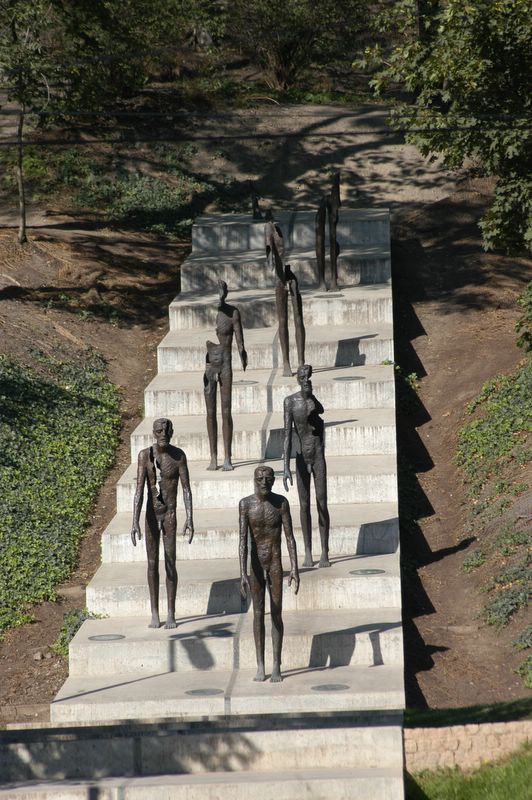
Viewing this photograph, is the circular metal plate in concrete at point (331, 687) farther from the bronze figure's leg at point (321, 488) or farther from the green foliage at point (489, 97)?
the green foliage at point (489, 97)

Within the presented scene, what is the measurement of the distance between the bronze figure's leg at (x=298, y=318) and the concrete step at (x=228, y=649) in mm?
5805

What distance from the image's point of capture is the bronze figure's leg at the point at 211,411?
51.5 feet

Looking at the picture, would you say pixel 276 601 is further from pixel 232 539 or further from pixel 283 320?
pixel 283 320

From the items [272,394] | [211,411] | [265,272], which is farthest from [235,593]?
[265,272]

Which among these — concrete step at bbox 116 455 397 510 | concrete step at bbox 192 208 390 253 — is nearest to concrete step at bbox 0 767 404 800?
concrete step at bbox 116 455 397 510

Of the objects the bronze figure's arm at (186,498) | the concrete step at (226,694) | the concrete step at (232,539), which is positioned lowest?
the concrete step at (226,694)

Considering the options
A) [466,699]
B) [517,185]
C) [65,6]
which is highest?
[65,6]

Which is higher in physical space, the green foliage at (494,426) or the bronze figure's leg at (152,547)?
the bronze figure's leg at (152,547)

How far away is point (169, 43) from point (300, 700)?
26.7 m

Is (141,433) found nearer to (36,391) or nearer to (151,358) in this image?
(36,391)

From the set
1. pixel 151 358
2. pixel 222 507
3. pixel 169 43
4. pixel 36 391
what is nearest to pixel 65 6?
pixel 169 43

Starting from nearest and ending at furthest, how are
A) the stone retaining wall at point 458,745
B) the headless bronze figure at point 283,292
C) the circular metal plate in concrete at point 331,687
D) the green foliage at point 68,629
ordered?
the stone retaining wall at point 458,745 → the circular metal plate in concrete at point 331,687 → the green foliage at point 68,629 → the headless bronze figure at point 283,292

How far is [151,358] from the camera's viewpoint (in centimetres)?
2200

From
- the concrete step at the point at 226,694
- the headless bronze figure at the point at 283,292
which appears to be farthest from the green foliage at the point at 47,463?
the headless bronze figure at the point at 283,292
